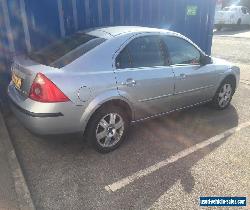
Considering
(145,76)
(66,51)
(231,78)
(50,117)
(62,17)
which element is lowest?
(231,78)

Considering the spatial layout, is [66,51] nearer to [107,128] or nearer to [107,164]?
[107,128]

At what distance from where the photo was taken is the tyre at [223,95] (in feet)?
17.9

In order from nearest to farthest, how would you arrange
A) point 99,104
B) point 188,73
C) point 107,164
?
1. point 99,104
2. point 107,164
3. point 188,73

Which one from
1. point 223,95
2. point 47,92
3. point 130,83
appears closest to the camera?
point 47,92

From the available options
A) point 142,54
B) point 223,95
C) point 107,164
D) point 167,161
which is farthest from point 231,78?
point 107,164

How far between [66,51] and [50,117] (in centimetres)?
100

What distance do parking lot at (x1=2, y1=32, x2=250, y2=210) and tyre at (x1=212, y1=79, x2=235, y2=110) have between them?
0.60 metres

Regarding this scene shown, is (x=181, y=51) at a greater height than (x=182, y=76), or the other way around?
(x=181, y=51)

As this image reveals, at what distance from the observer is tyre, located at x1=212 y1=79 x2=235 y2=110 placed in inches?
215

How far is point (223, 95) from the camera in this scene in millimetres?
5574

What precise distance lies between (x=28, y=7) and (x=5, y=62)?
1.08m

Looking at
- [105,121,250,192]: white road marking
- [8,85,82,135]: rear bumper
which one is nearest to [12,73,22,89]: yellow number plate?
[8,85,82,135]: rear bumper

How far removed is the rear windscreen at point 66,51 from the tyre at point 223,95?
2745 mm

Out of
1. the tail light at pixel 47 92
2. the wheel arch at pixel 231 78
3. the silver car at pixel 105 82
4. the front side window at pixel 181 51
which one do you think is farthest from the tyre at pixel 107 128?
the wheel arch at pixel 231 78
